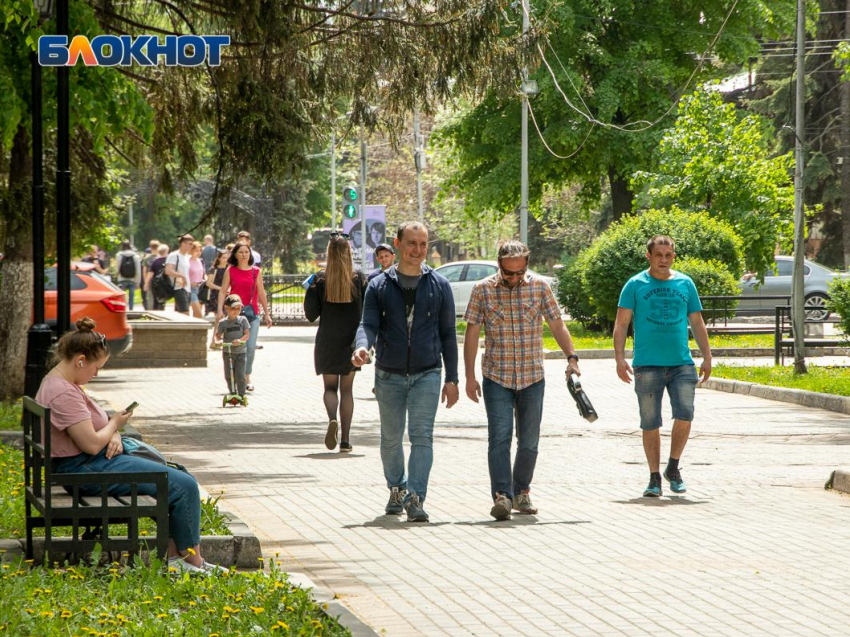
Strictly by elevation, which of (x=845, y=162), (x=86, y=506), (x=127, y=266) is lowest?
(x=86, y=506)

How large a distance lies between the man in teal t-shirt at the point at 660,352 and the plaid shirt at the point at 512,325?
3.56 feet

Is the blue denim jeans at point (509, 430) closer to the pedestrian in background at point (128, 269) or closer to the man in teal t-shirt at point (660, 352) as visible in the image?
the man in teal t-shirt at point (660, 352)

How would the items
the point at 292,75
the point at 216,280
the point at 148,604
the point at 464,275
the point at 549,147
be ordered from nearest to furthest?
the point at 148,604, the point at 292,75, the point at 216,280, the point at 549,147, the point at 464,275

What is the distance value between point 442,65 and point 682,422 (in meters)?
5.75

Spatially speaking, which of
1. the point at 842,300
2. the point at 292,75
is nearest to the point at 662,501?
the point at 292,75

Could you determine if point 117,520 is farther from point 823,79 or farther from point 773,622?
point 823,79

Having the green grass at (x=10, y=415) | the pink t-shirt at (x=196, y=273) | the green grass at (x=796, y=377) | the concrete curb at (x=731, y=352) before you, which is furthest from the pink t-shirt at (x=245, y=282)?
the pink t-shirt at (x=196, y=273)

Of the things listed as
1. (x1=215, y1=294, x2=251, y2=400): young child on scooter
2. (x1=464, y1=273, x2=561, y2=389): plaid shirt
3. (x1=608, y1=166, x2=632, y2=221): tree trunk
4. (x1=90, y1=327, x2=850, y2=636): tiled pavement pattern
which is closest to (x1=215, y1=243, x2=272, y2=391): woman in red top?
(x1=215, y1=294, x2=251, y2=400): young child on scooter

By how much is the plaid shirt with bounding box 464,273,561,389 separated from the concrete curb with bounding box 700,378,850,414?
312 inches

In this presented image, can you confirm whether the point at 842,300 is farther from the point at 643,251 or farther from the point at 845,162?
the point at 845,162

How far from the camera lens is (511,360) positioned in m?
8.48

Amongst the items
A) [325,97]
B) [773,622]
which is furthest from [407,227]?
[325,97]

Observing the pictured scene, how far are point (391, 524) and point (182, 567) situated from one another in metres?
2.29

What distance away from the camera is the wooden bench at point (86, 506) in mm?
5988
